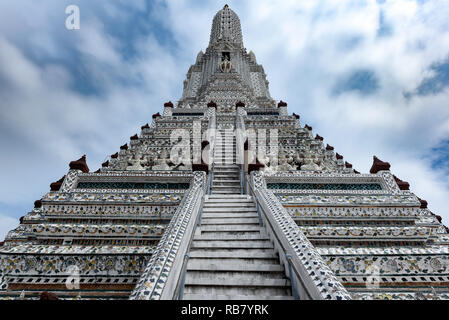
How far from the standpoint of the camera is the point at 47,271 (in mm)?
4234

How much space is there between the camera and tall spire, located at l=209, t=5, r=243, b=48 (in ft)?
102

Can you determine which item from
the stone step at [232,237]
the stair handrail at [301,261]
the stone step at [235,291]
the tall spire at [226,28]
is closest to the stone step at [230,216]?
the stair handrail at [301,261]

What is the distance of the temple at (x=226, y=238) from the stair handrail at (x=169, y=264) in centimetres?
2

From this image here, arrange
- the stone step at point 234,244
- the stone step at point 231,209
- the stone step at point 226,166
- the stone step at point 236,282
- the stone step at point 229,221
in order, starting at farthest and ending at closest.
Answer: the stone step at point 226,166, the stone step at point 231,209, the stone step at point 229,221, the stone step at point 234,244, the stone step at point 236,282

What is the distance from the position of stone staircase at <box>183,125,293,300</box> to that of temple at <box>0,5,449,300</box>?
0.06 ft

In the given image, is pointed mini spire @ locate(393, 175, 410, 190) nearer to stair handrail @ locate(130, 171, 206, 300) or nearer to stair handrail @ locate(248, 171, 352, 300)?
stair handrail @ locate(248, 171, 352, 300)

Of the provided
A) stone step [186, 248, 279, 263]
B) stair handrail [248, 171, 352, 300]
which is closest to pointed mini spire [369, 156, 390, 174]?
stair handrail [248, 171, 352, 300]

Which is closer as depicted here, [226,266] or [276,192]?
[226,266]

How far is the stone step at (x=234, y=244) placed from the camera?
14.2 feet

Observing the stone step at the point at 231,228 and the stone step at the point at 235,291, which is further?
the stone step at the point at 231,228

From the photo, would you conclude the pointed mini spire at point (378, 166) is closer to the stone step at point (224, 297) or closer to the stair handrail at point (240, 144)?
Result: the stair handrail at point (240, 144)
